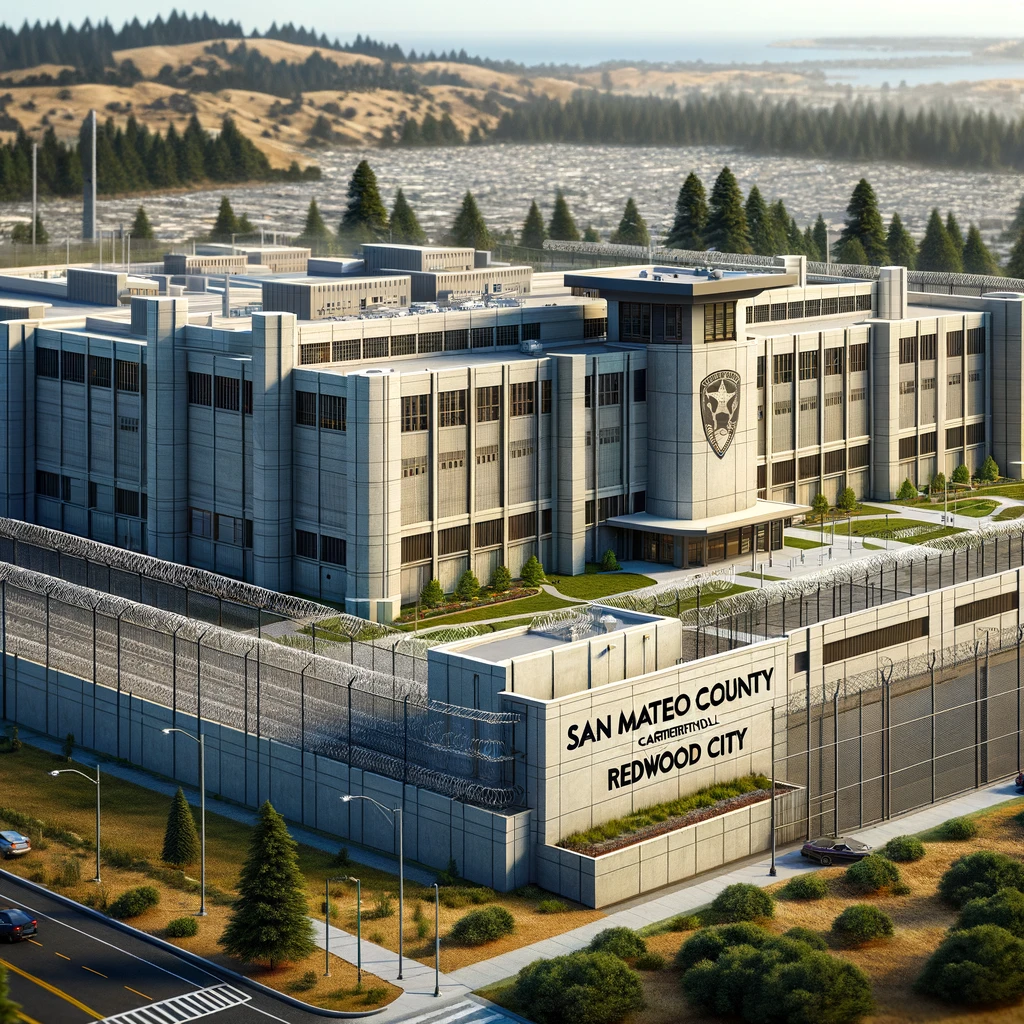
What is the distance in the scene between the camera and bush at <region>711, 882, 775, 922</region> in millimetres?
78750

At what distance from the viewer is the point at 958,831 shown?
89.1 metres

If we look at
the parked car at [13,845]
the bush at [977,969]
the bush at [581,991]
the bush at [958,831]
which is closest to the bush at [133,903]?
the parked car at [13,845]

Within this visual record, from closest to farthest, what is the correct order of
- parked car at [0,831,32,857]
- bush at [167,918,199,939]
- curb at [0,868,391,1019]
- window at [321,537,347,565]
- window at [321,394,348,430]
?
curb at [0,868,391,1019], bush at [167,918,199,939], parked car at [0,831,32,857], window at [321,394,348,430], window at [321,537,347,565]

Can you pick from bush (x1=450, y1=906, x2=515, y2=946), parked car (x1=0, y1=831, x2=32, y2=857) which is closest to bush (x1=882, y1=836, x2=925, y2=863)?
bush (x1=450, y1=906, x2=515, y2=946)

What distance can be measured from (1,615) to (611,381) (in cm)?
4359

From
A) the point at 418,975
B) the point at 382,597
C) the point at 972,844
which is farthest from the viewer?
the point at 382,597

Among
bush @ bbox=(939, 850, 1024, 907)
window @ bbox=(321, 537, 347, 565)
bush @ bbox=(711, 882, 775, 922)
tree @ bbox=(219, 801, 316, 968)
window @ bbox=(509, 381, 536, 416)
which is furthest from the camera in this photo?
window @ bbox=(509, 381, 536, 416)

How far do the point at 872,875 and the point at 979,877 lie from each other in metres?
4.30

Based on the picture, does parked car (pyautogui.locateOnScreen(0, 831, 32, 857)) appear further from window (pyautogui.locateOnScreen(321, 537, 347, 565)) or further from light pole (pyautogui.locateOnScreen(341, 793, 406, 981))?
window (pyautogui.locateOnScreen(321, 537, 347, 565))

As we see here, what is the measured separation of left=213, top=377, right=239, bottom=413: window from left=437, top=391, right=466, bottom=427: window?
13.2m

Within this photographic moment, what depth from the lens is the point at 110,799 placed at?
9431 centimetres

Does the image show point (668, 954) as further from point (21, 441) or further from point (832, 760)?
point (21, 441)

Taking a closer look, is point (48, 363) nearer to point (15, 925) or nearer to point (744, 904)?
point (15, 925)

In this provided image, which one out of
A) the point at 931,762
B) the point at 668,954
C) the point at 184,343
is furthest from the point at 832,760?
the point at 184,343
